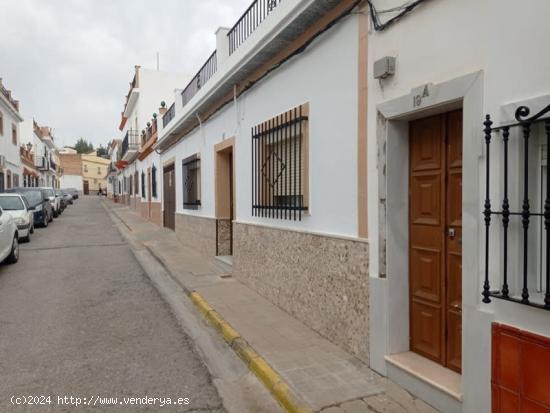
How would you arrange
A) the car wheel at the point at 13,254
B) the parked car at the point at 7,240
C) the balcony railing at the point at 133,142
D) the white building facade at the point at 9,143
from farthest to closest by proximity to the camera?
the balcony railing at the point at 133,142 < the white building facade at the point at 9,143 < the car wheel at the point at 13,254 < the parked car at the point at 7,240

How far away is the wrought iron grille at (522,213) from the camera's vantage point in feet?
8.21

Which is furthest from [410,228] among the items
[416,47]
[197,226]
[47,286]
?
[197,226]

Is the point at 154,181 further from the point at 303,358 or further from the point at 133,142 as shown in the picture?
the point at 303,358

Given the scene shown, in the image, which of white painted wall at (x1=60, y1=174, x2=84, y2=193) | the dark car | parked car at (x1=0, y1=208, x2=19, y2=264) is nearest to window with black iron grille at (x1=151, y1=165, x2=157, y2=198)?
the dark car

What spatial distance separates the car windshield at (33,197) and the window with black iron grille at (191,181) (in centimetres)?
887

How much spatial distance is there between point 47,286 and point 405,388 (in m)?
6.58

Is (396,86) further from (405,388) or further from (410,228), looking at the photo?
(405,388)

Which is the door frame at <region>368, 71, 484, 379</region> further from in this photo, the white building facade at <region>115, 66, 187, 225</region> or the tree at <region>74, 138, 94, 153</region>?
the tree at <region>74, 138, 94, 153</region>

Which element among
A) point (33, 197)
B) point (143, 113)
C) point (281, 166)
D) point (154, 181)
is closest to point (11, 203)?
point (33, 197)

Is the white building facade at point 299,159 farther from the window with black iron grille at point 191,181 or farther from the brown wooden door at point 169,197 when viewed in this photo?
the brown wooden door at point 169,197

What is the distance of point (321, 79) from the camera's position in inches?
197

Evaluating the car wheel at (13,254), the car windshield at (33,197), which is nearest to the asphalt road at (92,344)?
the car wheel at (13,254)

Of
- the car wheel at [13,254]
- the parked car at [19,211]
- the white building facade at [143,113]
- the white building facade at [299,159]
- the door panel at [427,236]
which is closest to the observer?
the door panel at [427,236]

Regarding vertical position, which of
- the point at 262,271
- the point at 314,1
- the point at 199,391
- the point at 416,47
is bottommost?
the point at 199,391
